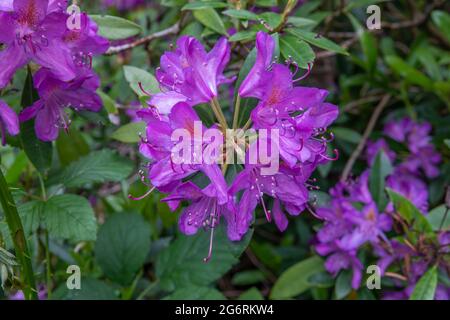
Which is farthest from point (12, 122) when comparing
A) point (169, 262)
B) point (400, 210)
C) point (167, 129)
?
point (400, 210)

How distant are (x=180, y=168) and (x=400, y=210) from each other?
72 cm

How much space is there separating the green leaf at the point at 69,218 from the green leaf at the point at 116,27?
36 cm

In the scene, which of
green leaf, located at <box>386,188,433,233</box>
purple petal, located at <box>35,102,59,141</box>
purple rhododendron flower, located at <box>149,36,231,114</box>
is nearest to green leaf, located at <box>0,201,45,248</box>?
purple petal, located at <box>35,102,59,141</box>

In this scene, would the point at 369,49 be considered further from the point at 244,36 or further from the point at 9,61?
the point at 9,61

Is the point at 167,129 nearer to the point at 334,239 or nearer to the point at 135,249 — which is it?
the point at 135,249

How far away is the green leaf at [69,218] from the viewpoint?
133cm

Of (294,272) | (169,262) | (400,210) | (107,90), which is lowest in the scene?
(294,272)

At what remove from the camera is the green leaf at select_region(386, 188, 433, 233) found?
153 centimetres

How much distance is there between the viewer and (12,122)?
3.82 feet

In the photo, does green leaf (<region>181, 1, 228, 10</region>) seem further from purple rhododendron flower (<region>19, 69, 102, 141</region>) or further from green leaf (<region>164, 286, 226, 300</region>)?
green leaf (<region>164, 286, 226, 300</region>)

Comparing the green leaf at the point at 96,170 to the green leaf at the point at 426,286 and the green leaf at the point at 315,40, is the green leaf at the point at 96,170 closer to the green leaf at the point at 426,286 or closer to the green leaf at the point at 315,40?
the green leaf at the point at 315,40

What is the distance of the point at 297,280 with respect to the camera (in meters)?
1.76

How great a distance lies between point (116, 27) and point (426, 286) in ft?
2.93

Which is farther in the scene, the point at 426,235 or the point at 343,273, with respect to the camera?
the point at 343,273
